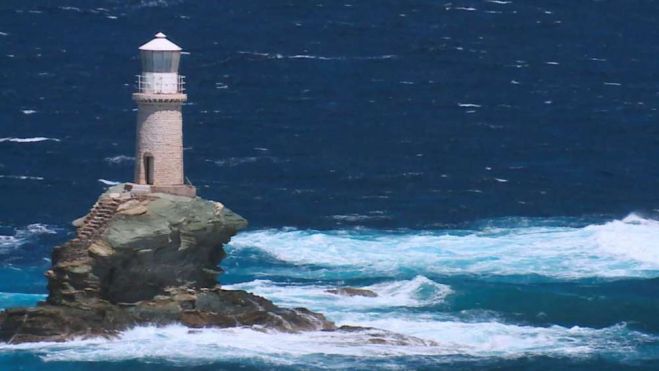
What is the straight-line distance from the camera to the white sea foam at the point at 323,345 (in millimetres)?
85188

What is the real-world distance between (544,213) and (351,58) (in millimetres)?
31676

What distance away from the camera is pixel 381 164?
125 m

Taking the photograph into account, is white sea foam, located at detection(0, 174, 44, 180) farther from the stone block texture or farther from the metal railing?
the metal railing

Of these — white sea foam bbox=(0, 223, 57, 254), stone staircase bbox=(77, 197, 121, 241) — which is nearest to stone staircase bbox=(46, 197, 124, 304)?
stone staircase bbox=(77, 197, 121, 241)

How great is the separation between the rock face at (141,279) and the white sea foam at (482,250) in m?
12.7

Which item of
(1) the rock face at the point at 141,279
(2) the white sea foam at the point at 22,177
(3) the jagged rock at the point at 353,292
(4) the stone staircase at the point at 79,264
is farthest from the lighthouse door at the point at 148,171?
(2) the white sea foam at the point at 22,177

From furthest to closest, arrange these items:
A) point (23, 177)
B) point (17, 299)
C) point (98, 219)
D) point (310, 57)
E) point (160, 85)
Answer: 1. point (310, 57)
2. point (23, 177)
3. point (17, 299)
4. point (160, 85)
5. point (98, 219)

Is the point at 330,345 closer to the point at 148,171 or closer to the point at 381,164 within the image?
the point at 148,171

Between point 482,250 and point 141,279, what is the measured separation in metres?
22.9

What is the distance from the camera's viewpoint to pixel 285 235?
109 meters

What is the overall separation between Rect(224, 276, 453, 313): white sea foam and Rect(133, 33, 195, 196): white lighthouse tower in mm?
8360

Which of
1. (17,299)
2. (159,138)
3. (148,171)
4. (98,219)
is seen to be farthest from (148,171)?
(17,299)

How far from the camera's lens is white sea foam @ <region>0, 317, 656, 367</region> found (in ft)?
279

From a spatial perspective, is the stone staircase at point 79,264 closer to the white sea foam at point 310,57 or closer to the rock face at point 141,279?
the rock face at point 141,279
